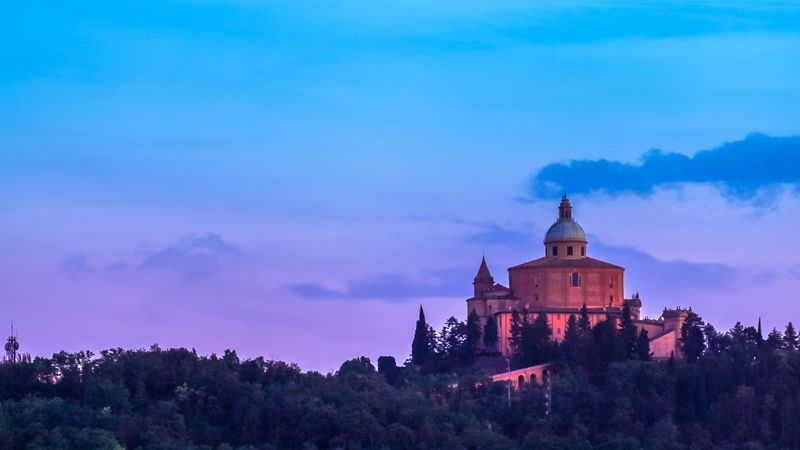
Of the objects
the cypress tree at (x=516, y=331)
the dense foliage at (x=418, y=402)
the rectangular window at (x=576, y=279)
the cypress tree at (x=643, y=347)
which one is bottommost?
the dense foliage at (x=418, y=402)

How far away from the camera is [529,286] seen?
9338 centimetres

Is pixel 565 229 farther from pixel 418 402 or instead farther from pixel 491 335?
pixel 418 402

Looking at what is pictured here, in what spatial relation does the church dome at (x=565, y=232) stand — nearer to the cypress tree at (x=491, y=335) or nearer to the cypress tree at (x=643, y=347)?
the cypress tree at (x=491, y=335)

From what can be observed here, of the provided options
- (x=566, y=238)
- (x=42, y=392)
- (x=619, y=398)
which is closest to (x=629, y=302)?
(x=566, y=238)

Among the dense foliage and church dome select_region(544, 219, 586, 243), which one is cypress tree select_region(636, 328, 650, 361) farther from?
church dome select_region(544, 219, 586, 243)

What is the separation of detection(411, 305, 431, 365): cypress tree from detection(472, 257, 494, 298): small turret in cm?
294

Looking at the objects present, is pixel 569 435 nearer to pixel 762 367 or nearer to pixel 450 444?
pixel 450 444

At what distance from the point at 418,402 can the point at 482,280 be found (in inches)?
634

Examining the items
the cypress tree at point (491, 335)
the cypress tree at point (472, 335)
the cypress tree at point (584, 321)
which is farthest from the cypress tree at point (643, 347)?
the cypress tree at point (472, 335)

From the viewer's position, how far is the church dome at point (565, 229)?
94312 millimetres

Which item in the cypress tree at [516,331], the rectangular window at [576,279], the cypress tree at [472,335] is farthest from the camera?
the rectangular window at [576,279]

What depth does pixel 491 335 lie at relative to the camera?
91.1 metres

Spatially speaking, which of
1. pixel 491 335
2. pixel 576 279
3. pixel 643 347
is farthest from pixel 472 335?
pixel 643 347

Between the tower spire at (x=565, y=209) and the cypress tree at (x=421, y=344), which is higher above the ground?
the tower spire at (x=565, y=209)
